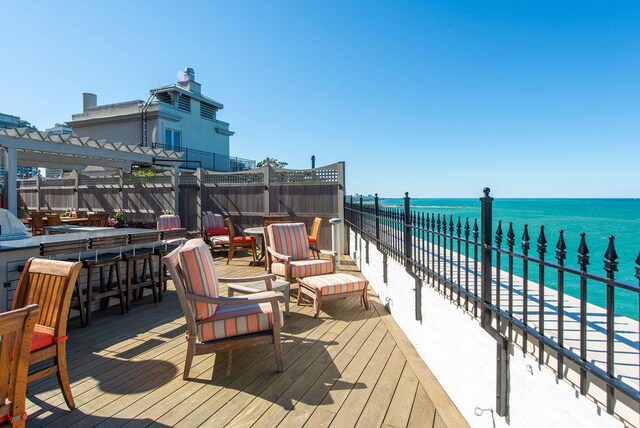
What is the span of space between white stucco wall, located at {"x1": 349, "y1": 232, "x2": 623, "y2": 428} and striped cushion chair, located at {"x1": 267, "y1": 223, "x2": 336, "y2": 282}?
4.41ft

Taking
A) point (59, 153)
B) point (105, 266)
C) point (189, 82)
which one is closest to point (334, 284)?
point (105, 266)

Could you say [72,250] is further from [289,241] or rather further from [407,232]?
[407,232]

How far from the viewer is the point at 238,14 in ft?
26.1

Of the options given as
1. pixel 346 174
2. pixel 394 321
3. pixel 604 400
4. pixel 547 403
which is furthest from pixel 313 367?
pixel 346 174

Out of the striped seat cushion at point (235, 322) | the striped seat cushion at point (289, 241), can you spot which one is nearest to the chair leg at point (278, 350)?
the striped seat cushion at point (235, 322)

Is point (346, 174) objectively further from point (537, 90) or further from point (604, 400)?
point (537, 90)

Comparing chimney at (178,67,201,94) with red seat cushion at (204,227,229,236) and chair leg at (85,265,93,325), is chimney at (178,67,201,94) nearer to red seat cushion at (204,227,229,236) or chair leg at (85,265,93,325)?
red seat cushion at (204,227,229,236)

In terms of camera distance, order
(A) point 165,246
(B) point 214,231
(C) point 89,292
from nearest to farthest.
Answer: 1. (C) point 89,292
2. (A) point 165,246
3. (B) point 214,231

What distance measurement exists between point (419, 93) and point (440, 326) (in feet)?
37.9

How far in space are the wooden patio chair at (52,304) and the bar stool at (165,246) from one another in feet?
8.22

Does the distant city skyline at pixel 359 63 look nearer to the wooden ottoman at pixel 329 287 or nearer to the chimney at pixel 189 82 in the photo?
the chimney at pixel 189 82

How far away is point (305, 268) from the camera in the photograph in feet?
15.0

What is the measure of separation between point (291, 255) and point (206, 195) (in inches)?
247

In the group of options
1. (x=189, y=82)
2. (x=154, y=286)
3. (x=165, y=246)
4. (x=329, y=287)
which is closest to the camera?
(x=329, y=287)
